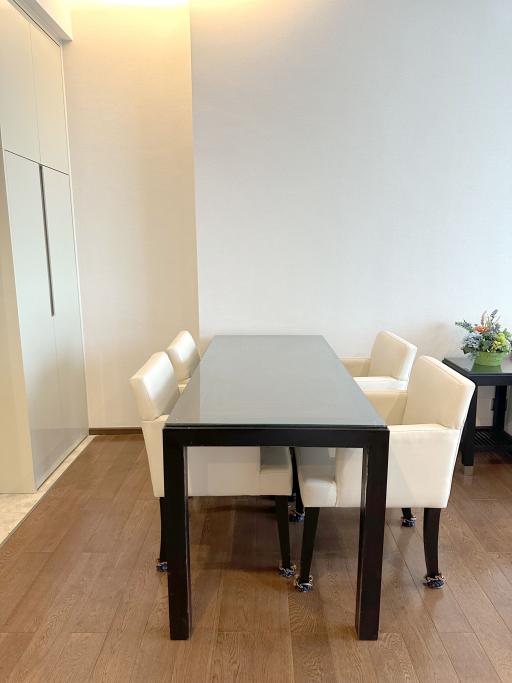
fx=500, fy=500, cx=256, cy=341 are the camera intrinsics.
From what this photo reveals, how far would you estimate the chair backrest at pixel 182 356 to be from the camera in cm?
248

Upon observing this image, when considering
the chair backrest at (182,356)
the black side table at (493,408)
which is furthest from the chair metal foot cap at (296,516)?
the black side table at (493,408)

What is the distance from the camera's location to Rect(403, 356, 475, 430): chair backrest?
1.74 meters

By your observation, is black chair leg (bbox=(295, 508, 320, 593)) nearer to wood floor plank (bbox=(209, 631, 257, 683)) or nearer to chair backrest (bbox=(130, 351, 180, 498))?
wood floor plank (bbox=(209, 631, 257, 683))

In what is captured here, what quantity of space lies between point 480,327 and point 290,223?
130 cm

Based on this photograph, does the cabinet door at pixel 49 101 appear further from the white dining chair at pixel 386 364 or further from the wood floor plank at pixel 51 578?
the white dining chair at pixel 386 364

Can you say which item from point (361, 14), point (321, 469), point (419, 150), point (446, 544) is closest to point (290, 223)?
point (419, 150)

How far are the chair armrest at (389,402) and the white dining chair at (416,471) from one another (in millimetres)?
313

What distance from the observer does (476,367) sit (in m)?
2.96

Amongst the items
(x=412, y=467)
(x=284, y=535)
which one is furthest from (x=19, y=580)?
(x=412, y=467)

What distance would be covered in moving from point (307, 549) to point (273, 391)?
0.60 meters

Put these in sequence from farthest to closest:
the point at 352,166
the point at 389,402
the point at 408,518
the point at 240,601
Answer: the point at 352,166, the point at 408,518, the point at 389,402, the point at 240,601

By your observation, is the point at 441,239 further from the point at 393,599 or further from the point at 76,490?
the point at 76,490

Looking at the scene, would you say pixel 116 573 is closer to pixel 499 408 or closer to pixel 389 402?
pixel 389 402

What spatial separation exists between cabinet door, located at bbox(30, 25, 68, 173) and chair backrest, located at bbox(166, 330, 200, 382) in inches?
53.4
